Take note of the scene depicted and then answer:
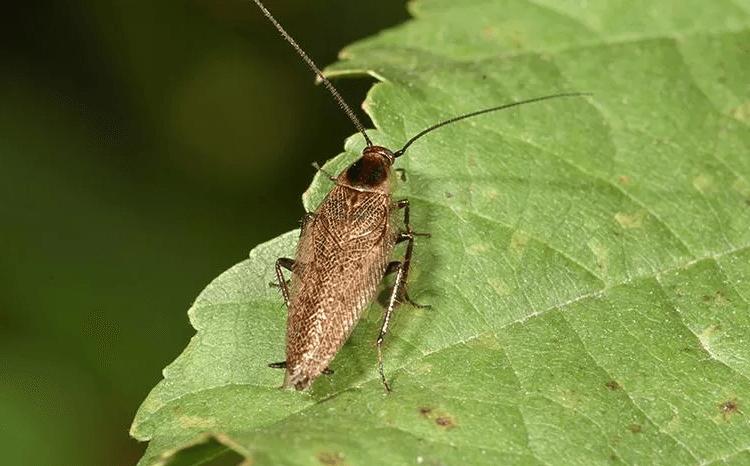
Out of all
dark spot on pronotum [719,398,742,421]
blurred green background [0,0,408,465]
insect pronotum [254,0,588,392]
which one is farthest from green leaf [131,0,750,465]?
blurred green background [0,0,408,465]

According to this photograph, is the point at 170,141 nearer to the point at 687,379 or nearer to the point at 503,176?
the point at 503,176

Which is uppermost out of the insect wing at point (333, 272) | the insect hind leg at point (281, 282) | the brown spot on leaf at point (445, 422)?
the insect hind leg at point (281, 282)

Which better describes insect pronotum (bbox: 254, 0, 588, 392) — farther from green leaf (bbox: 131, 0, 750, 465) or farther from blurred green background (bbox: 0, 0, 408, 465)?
blurred green background (bbox: 0, 0, 408, 465)

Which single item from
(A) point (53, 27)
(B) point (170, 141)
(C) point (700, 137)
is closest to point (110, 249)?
(B) point (170, 141)

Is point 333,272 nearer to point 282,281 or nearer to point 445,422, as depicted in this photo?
point 282,281

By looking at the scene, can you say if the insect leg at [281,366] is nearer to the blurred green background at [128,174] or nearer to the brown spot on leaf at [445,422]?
the brown spot on leaf at [445,422]

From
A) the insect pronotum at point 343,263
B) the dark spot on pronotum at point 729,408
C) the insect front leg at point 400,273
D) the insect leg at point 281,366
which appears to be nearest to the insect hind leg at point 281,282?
the insect pronotum at point 343,263
